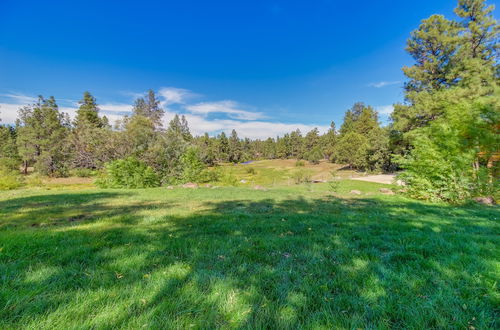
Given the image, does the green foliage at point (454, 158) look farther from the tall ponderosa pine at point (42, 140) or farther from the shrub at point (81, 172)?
the tall ponderosa pine at point (42, 140)

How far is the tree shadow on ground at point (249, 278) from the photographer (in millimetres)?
1683

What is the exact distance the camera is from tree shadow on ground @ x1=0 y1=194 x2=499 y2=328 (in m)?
1.68

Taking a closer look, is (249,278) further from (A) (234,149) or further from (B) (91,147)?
(A) (234,149)

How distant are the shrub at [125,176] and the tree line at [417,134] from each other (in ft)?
0.58

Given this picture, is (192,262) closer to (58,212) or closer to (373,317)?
(373,317)

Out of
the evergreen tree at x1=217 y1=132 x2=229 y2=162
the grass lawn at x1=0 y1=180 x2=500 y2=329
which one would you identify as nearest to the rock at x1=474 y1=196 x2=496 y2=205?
the grass lawn at x1=0 y1=180 x2=500 y2=329

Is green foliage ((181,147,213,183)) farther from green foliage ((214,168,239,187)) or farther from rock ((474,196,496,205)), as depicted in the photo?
rock ((474,196,496,205))

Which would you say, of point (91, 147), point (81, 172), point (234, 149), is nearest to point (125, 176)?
point (91, 147)

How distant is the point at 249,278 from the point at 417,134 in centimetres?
1935

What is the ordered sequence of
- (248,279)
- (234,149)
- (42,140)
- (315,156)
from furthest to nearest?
(234,149)
(315,156)
(42,140)
(248,279)

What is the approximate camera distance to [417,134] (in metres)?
16.0

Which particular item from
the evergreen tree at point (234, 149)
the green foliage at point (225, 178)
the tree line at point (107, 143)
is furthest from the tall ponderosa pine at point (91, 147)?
the evergreen tree at point (234, 149)

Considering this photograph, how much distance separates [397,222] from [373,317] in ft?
13.5

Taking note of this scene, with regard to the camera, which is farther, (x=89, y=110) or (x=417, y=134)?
(x=89, y=110)
